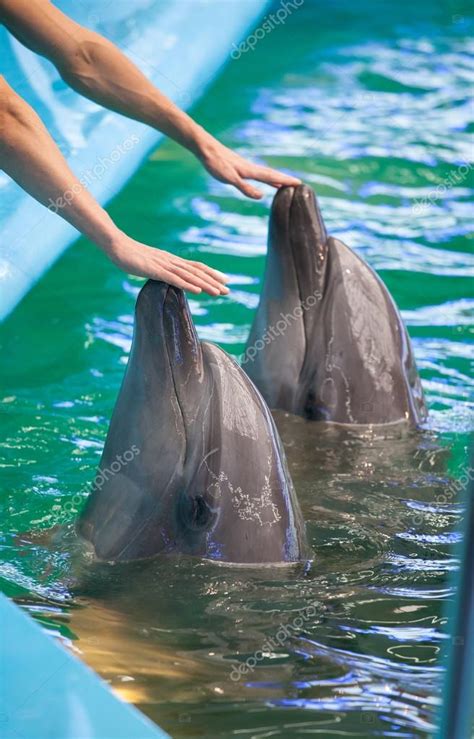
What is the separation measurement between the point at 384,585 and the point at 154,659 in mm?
1015

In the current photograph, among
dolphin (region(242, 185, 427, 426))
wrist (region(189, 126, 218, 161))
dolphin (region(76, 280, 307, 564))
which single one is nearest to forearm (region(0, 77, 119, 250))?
dolphin (region(76, 280, 307, 564))

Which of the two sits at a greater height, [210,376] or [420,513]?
[210,376]

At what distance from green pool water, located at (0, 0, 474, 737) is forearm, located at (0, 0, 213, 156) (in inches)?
60.5

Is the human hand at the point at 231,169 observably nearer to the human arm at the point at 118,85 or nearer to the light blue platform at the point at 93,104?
the human arm at the point at 118,85

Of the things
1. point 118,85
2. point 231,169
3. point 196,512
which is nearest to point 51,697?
point 196,512

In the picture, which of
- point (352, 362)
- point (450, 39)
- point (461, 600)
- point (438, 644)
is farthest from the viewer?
point (450, 39)

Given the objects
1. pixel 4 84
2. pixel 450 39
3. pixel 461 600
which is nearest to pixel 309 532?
pixel 4 84

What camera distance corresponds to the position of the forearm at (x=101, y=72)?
5.78 m

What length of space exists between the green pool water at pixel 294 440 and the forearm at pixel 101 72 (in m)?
1.54

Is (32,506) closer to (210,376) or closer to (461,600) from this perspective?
(210,376)

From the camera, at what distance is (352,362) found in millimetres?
5863

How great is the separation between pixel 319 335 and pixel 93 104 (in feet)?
15.3

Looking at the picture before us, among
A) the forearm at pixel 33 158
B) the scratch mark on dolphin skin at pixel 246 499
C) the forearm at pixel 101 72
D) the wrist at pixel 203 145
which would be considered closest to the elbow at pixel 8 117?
the forearm at pixel 33 158

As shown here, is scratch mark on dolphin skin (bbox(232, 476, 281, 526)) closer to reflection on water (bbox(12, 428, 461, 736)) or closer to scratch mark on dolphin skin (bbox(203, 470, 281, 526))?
scratch mark on dolphin skin (bbox(203, 470, 281, 526))
